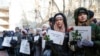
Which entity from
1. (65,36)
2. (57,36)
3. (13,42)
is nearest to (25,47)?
(13,42)

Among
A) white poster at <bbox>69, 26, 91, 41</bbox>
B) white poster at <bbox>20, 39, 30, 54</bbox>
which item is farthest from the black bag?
white poster at <bbox>69, 26, 91, 41</bbox>

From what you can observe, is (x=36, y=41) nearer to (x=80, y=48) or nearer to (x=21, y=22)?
(x=80, y=48)

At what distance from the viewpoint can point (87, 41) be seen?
3.44m

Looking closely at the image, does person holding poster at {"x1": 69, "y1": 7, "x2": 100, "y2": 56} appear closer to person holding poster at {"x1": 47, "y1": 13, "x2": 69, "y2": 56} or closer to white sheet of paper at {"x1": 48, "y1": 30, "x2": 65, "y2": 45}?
person holding poster at {"x1": 47, "y1": 13, "x2": 69, "y2": 56}

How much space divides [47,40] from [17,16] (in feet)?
28.9

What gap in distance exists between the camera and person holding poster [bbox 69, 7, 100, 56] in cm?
345

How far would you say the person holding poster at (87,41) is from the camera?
345cm

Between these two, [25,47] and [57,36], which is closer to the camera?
[57,36]

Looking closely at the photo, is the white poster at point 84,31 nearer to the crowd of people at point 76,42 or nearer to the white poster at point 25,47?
the crowd of people at point 76,42

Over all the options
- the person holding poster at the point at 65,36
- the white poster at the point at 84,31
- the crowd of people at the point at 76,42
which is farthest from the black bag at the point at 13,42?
the white poster at the point at 84,31

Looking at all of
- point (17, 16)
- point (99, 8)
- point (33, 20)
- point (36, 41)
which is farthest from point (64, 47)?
point (17, 16)

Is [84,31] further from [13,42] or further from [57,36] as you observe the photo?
[13,42]

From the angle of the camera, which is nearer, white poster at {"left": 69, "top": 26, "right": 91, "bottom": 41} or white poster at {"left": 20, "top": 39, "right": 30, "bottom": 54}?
white poster at {"left": 69, "top": 26, "right": 91, "bottom": 41}

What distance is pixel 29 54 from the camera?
604 cm
